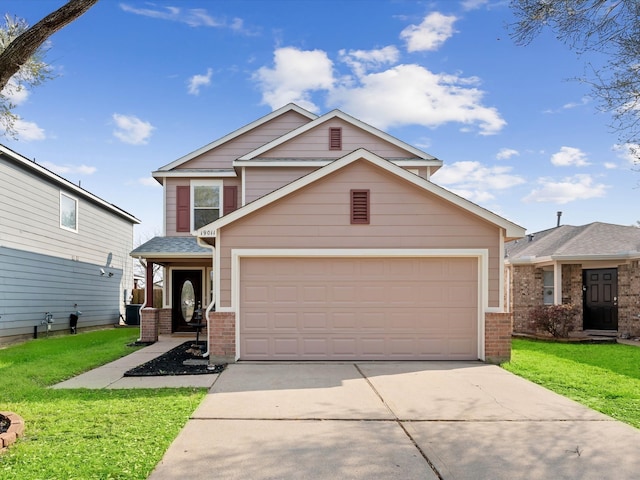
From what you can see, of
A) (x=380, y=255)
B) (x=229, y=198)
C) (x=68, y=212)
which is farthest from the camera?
(x=68, y=212)

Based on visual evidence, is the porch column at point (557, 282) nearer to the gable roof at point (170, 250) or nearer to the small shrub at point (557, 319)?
the small shrub at point (557, 319)

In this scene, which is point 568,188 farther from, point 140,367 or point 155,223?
point 155,223

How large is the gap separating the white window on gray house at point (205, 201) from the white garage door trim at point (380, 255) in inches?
214

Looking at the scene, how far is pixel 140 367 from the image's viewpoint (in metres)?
9.13

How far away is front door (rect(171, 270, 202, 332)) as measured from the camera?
1491cm

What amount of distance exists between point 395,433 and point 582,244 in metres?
13.0

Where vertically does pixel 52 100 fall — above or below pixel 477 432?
above

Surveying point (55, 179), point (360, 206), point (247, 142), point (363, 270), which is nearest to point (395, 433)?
point (363, 270)

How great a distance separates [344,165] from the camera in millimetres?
9562

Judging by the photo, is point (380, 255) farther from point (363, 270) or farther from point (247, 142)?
point (247, 142)

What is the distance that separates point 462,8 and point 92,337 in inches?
580

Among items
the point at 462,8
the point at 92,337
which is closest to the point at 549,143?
the point at 462,8

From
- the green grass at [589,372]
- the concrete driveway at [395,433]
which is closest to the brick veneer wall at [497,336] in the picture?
the green grass at [589,372]

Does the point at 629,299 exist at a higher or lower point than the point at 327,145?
lower
